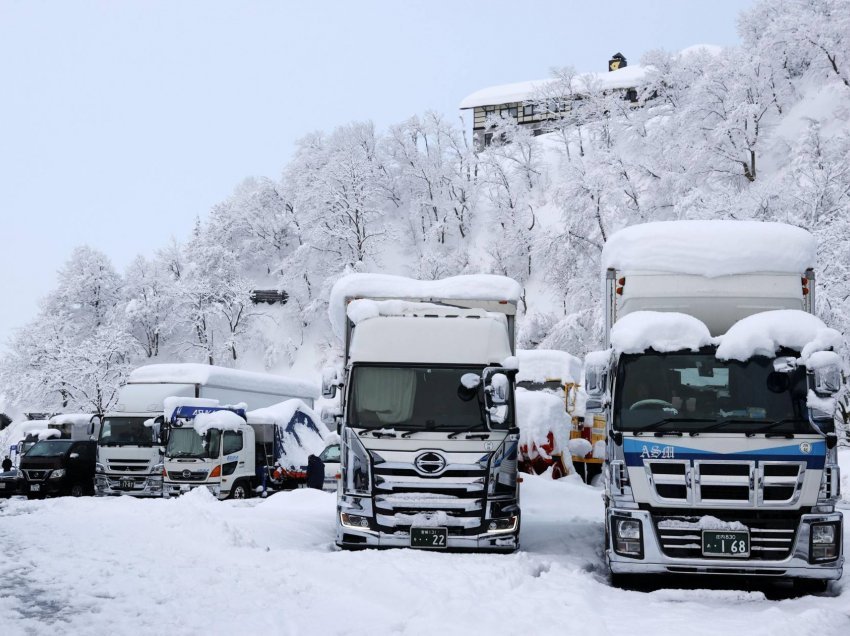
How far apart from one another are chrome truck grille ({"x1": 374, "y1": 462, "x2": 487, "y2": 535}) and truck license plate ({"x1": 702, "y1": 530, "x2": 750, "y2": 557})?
2.84m

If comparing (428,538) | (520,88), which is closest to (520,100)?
(520,88)

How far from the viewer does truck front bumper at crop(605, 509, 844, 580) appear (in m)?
8.29

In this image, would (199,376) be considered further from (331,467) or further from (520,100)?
(520,100)

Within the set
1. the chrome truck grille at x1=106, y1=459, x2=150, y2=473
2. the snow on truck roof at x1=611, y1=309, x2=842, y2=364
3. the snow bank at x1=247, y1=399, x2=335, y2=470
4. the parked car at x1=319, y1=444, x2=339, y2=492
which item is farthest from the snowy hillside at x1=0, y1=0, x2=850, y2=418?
the chrome truck grille at x1=106, y1=459, x2=150, y2=473

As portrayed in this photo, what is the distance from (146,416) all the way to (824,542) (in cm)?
1815

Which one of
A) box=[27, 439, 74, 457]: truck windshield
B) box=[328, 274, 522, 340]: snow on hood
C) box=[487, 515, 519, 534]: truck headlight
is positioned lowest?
box=[27, 439, 74, 457]: truck windshield

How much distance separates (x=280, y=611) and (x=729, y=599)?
4439 mm

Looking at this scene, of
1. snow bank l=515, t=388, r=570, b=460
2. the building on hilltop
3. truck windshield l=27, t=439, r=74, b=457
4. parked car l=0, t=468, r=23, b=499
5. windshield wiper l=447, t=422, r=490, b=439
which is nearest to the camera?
windshield wiper l=447, t=422, r=490, b=439

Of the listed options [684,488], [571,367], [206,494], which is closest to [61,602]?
[684,488]

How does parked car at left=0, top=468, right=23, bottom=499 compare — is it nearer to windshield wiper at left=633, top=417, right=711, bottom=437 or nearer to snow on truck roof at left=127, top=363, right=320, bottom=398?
snow on truck roof at left=127, top=363, right=320, bottom=398

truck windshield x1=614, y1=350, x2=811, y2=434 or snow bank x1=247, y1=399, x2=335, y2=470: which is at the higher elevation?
truck windshield x1=614, y1=350, x2=811, y2=434

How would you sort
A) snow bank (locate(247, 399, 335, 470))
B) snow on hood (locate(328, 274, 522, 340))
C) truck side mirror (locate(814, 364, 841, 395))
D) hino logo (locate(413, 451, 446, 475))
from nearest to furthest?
truck side mirror (locate(814, 364, 841, 395))
hino logo (locate(413, 451, 446, 475))
snow on hood (locate(328, 274, 522, 340))
snow bank (locate(247, 399, 335, 470))

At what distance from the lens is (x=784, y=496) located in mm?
8336

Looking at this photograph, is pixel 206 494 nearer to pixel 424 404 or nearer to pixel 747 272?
pixel 424 404
